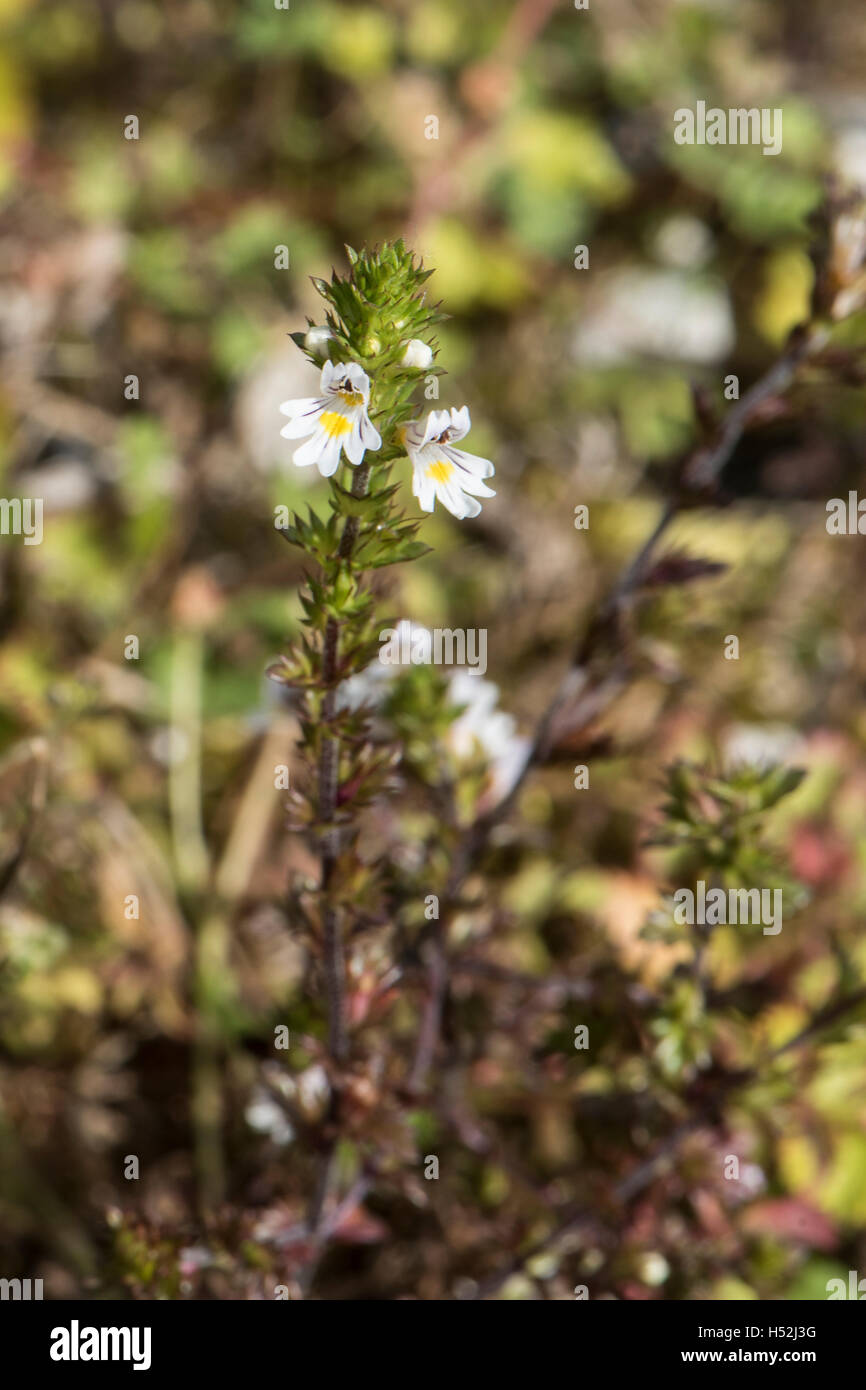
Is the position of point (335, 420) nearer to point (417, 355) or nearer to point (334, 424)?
point (334, 424)

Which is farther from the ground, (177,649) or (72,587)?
(72,587)

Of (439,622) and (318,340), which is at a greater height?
(439,622)

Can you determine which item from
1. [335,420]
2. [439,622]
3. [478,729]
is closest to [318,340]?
[335,420]

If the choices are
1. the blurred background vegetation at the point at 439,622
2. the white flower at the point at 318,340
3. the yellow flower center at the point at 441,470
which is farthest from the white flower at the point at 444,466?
the blurred background vegetation at the point at 439,622

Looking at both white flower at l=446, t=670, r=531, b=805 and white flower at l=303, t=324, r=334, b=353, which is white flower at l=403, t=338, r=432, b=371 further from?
white flower at l=446, t=670, r=531, b=805
